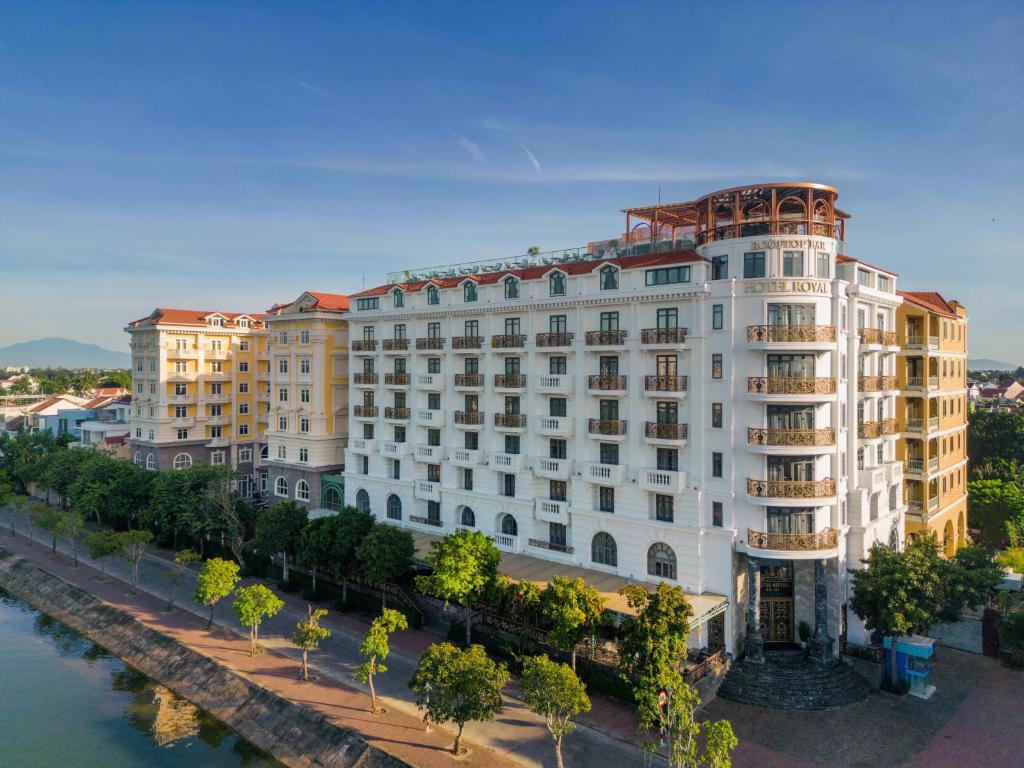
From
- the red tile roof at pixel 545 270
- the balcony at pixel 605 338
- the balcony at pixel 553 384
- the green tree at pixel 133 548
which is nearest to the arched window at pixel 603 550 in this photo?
the balcony at pixel 553 384

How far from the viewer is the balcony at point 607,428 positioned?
33.0 metres

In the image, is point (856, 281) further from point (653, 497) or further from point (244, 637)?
point (244, 637)

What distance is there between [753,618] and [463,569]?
12.7m

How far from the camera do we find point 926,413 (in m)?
38.5

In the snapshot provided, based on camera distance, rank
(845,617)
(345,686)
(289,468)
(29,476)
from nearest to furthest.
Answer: (345,686) → (845,617) → (289,468) → (29,476)

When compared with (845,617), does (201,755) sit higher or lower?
lower

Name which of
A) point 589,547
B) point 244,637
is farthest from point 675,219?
point 244,637

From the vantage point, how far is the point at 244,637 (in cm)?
3384

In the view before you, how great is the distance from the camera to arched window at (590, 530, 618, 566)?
3316cm

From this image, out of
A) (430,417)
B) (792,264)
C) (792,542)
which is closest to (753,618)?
(792,542)

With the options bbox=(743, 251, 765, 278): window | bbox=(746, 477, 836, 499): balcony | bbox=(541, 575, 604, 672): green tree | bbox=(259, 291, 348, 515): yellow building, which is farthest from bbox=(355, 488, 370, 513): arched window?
bbox=(743, 251, 765, 278): window

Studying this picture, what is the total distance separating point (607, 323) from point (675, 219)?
8.42 meters

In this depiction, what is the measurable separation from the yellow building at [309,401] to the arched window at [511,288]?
14892mm

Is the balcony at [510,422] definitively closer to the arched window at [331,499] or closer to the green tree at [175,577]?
the arched window at [331,499]
